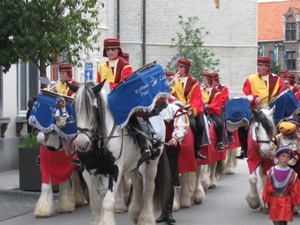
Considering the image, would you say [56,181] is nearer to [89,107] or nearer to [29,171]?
[29,171]

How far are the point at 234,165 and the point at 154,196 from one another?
9.06 metres

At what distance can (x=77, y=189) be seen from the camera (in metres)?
12.8

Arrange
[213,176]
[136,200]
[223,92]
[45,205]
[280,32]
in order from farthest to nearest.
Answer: [280,32] < [223,92] < [213,176] < [45,205] < [136,200]

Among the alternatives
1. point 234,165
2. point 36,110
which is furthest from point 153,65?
point 234,165

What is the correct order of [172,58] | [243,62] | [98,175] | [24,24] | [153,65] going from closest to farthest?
1. [98,175]
2. [153,65]
3. [24,24]
4. [172,58]
5. [243,62]

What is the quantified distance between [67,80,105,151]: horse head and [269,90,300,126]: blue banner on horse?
13.2 feet

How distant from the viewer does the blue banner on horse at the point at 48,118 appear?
11383 millimetres

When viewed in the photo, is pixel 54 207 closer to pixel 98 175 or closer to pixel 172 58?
pixel 98 175

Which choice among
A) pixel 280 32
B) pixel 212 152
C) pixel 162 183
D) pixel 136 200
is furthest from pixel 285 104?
Result: pixel 280 32

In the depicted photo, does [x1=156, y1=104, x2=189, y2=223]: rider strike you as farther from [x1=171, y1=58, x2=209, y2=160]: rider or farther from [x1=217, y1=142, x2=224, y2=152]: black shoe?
[x1=217, y1=142, x2=224, y2=152]: black shoe

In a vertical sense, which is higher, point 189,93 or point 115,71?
point 115,71

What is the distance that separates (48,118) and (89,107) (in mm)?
2773

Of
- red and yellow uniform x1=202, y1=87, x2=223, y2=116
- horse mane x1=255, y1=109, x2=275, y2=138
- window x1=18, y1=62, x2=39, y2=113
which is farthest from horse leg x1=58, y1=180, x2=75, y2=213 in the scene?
window x1=18, y1=62, x2=39, y2=113

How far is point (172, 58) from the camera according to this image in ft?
146
